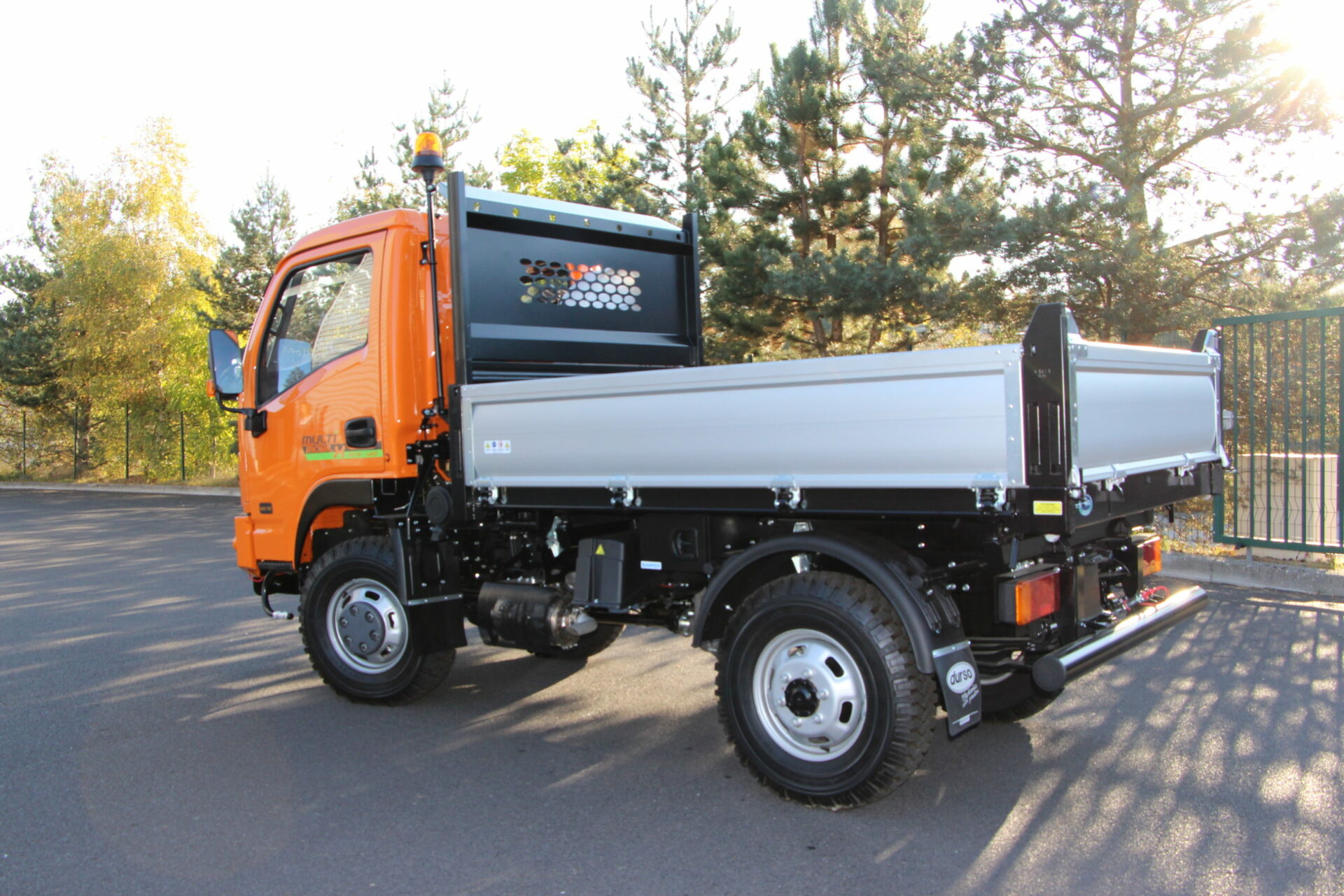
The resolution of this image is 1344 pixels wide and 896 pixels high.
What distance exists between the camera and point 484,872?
353 cm

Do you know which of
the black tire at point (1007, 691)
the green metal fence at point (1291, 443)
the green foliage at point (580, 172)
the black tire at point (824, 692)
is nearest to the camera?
the black tire at point (824, 692)

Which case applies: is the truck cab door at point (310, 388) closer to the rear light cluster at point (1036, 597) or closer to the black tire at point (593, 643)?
the black tire at point (593, 643)

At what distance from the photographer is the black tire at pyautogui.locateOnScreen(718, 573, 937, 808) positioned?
378 cm

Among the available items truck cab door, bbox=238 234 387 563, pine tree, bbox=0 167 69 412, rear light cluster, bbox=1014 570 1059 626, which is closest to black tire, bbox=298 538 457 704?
truck cab door, bbox=238 234 387 563

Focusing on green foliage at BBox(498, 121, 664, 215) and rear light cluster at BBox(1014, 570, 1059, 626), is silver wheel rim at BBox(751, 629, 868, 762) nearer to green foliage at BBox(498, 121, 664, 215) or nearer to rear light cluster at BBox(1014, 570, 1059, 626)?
rear light cluster at BBox(1014, 570, 1059, 626)

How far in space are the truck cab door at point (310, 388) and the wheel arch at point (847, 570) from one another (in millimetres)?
2089

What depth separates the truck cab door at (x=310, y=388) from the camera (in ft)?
17.9

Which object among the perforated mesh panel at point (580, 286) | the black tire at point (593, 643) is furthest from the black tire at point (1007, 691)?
the perforated mesh panel at point (580, 286)

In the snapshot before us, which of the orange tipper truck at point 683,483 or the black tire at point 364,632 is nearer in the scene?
the orange tipper truck at point 683,483

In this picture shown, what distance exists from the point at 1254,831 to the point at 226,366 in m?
5.61

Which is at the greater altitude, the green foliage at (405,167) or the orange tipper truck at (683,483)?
the green foliage at (405,167)

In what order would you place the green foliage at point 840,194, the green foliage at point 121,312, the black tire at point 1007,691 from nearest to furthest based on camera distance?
the black tire at point 1007,691 < the green foliage at point 840,194 < the green foliage at point 121,312

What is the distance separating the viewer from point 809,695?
4.00 metres

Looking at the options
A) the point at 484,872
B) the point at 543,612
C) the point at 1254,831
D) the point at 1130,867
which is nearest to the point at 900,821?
the point at 1130,867
